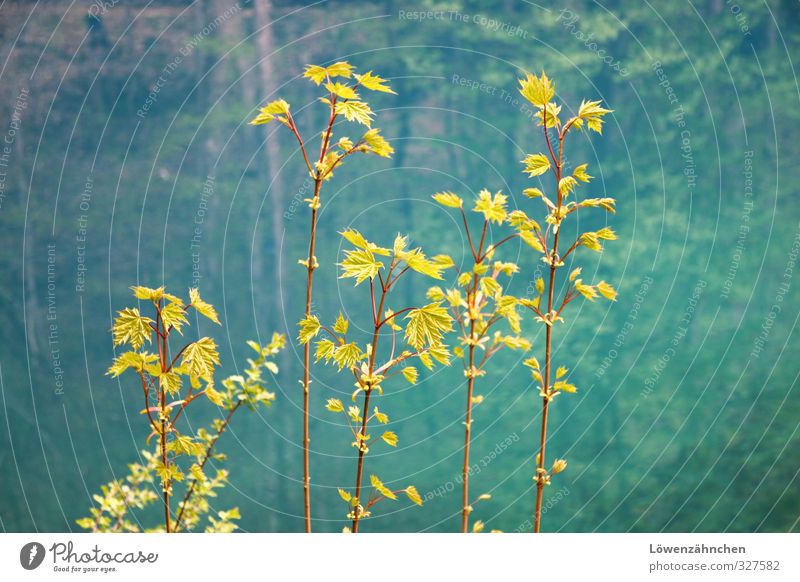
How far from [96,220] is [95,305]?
310 mm

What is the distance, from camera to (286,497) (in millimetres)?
2943

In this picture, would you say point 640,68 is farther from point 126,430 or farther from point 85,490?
point 85,490
